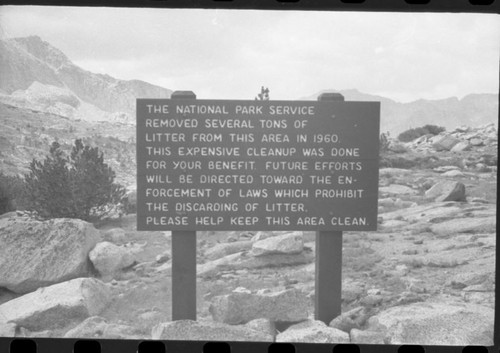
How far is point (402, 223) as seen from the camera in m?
6.65

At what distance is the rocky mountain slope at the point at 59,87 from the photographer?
6.05 m

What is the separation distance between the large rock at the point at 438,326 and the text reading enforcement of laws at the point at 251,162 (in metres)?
1.21

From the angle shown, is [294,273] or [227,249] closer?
[294,273]

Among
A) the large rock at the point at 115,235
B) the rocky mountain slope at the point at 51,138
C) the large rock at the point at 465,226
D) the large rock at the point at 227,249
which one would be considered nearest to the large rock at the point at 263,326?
the large rock at the point at 227,249

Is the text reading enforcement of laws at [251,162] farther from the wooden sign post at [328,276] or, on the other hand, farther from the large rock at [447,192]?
the large rock at [447,192]

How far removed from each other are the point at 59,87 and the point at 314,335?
433 centimetres

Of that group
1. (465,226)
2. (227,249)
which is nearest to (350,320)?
(227,249)

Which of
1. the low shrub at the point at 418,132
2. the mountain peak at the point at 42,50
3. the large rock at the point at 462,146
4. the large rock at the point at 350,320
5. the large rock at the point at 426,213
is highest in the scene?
the mountain peak at the point at 42,50

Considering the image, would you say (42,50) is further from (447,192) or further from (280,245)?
(447,192)

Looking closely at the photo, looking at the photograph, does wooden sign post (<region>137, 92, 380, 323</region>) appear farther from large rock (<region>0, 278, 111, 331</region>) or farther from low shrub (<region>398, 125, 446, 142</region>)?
low shrub (<region>398, 125, 446, 142</region>)

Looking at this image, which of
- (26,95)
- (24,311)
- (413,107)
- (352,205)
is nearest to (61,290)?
(24,311)

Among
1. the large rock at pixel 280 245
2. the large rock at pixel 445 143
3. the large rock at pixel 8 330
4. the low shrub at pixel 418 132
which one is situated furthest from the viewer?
the large rock at pixel 445 143

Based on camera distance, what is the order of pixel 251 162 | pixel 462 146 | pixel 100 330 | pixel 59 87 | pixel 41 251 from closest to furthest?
pixel 251 162, pixel 100 330, pixel 41 251, pixel 59 87, pixel 462 146

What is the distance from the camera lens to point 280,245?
20.4ft
